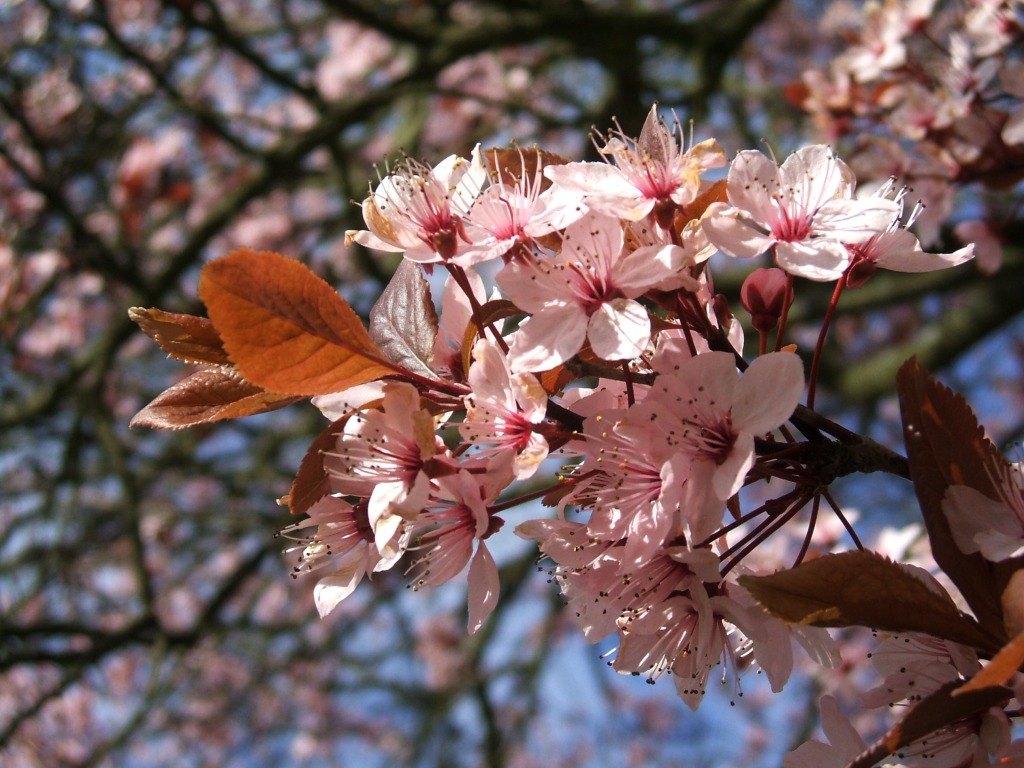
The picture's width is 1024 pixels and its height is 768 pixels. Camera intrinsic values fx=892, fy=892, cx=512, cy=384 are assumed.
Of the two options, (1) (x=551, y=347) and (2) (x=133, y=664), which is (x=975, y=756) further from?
(2) (x=133, y=664)

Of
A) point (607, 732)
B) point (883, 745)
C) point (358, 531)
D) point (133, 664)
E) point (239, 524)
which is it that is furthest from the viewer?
point (133, 664)

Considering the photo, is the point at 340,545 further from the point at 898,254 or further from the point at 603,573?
the point at 898,254

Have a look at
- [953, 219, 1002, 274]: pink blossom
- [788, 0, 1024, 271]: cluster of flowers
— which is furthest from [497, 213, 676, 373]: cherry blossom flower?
[953, 219, 1002, 274]: pink blossom

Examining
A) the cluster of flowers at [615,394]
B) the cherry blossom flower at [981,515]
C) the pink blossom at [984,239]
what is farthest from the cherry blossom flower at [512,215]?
the pink blossom at [984,239]

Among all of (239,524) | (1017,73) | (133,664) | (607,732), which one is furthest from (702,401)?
(133,664)

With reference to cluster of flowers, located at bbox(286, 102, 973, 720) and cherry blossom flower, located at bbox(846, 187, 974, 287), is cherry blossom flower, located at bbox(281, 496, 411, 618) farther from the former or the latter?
cherry blossom flower, located at bbox(846, 187, 974, 287)

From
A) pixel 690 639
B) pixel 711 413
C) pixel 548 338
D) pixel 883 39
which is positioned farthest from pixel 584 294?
pixel 883 39
